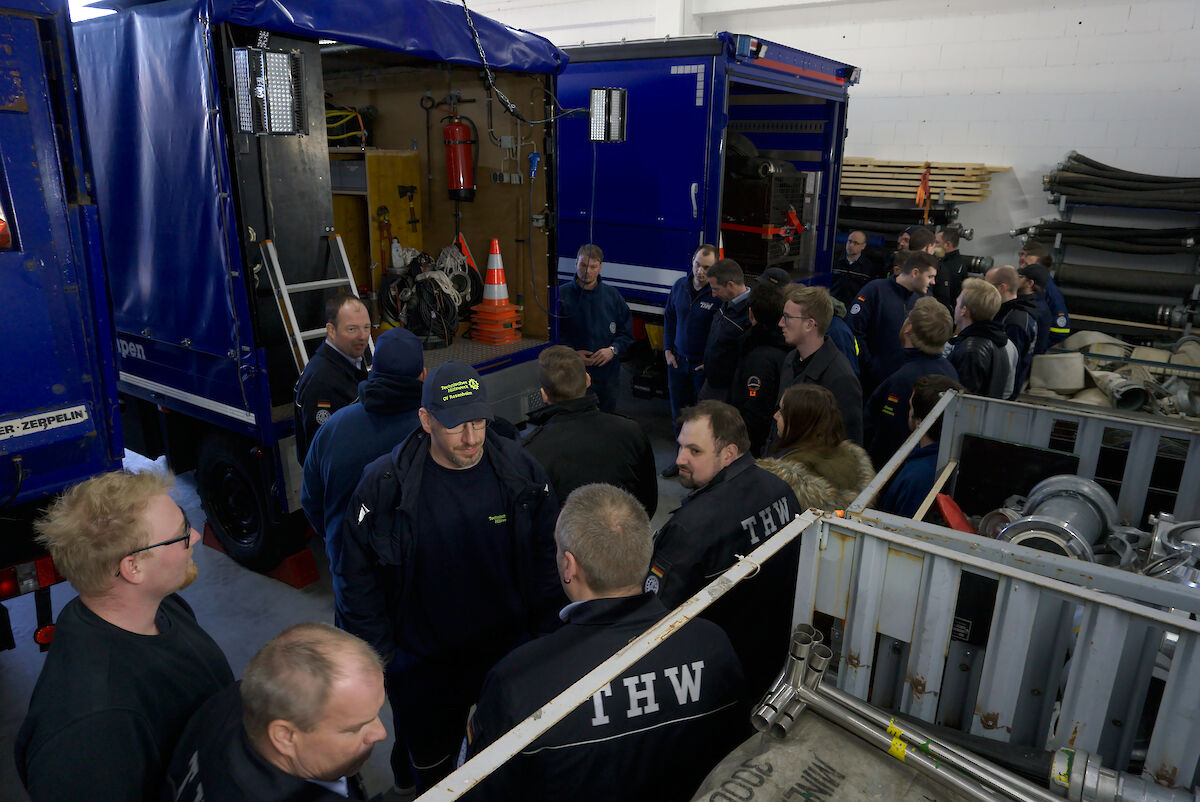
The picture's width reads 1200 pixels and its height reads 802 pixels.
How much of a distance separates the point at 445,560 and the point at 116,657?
3.61 ft

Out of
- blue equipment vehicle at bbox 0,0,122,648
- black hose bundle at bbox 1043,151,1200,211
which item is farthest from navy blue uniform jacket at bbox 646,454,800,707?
black hose bundle at bbox 1043,151,1200,211

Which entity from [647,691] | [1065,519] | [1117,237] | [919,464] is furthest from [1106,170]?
[647,691]

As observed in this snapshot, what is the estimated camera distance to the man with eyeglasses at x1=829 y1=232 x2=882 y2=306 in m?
8.49

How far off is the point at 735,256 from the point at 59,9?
6.43 m

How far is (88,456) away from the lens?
332 centimetres

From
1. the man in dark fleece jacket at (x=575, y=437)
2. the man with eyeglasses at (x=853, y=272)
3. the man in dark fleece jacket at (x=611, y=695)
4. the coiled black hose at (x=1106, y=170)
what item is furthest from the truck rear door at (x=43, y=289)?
the coiled black hose at (x=1106, y=170)

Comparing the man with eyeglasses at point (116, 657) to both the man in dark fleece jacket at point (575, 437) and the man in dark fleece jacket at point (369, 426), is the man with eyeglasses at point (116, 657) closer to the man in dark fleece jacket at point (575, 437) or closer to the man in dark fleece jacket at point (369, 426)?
the man in dark fleece jacket at point (369, 426)

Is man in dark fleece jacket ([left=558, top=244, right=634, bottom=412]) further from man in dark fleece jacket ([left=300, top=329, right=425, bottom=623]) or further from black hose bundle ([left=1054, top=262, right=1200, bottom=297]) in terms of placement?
black hose bundle ([left=1054, top=262, right=1200, bottom=297])

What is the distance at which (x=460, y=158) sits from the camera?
20.2 ft

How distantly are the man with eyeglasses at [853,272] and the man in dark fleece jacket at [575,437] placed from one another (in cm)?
599

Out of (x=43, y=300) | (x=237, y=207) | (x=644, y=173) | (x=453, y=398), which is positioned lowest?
(x=453, y=398)

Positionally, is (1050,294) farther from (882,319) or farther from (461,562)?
(461,562)

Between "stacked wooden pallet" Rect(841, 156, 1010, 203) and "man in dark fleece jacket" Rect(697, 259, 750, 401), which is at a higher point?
"stacked wooden pallet" Rect(841, 156, 1010, 203)

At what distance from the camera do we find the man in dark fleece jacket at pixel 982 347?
4680 mm
